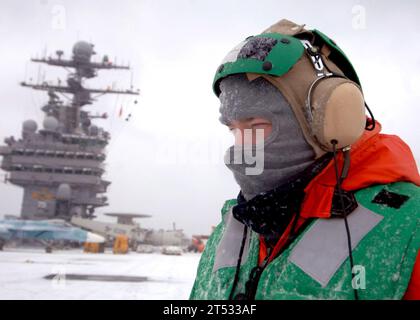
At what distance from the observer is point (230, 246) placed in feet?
5.44

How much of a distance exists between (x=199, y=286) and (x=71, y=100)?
38481mm

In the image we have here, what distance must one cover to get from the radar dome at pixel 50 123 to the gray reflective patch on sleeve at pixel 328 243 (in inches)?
1436

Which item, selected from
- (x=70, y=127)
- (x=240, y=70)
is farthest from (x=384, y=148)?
(x=70, y=127)

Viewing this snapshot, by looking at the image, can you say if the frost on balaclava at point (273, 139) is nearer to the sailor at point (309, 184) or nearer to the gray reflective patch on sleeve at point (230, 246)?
the sailor at point (309, 184)

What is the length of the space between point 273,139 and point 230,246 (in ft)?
1.72

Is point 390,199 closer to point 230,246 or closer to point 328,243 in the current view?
point 328,243

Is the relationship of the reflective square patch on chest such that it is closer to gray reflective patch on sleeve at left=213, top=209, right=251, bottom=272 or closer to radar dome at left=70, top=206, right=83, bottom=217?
gray reflective patch on sleeve at left=213, top=209, right=251, bottom=272

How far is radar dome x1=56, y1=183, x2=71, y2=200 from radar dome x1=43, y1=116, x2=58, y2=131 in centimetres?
555

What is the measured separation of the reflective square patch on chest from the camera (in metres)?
1.21

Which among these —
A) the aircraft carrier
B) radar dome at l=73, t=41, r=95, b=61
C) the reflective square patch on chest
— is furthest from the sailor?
radar dome at l=73, t=41, r=95, b=61

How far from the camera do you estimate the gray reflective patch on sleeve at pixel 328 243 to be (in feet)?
3.96

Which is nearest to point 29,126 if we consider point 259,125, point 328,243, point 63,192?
point 63,192
